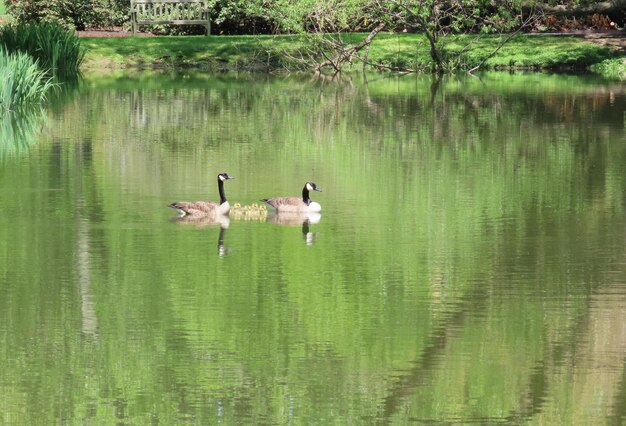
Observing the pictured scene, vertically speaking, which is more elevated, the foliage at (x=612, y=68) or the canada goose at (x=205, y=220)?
the canada goose at (x=205, y=220)

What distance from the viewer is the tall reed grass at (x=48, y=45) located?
3584 cm

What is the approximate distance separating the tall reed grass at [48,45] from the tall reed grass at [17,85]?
6064 millimetres

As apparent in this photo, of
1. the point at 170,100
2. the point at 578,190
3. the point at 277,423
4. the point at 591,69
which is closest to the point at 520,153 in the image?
the point at 578,190

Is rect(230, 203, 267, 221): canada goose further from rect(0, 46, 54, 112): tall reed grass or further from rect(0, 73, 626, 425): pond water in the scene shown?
rect(0, 46, 54, 112): tall reed grass

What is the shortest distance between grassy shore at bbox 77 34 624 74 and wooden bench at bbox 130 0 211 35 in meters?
1.68

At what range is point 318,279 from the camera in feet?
42.0

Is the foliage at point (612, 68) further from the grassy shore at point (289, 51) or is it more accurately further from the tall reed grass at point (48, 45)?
the tall reed grass at point (48, 45)

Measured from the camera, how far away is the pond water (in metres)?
9.45

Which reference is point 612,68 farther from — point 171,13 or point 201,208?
point 201,208

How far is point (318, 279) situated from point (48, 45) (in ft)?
81.0

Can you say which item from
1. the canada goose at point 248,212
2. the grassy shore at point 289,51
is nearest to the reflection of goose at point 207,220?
the canada goose at point 248,212

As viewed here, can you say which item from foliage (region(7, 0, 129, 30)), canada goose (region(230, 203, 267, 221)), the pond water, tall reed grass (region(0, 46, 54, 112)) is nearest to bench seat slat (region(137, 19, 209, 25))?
foliage (region(7, 0, 129, 30))

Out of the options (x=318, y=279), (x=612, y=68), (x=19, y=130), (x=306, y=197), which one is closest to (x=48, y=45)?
(x=19, y=130)

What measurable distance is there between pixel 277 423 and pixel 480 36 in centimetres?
3327
